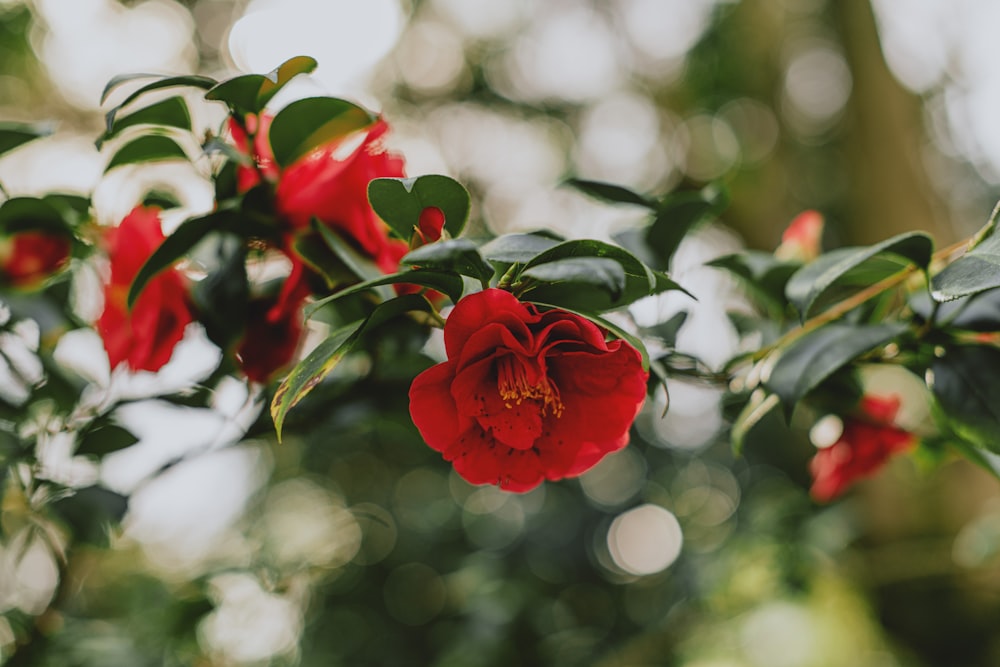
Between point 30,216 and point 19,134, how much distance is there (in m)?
0.07

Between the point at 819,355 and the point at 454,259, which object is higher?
the point at 454,259

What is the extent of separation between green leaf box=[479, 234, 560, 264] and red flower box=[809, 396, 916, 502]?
1.41 feet

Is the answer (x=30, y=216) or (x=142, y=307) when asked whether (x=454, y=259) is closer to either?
(x=142, y=307)

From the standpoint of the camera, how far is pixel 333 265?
0.49 meters

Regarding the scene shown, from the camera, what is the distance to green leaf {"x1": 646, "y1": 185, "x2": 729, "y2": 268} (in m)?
0.58

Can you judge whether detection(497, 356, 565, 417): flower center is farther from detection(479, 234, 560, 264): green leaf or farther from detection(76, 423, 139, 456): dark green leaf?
detection(76, 423, 139, 456): dark green leaf

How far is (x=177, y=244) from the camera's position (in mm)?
486

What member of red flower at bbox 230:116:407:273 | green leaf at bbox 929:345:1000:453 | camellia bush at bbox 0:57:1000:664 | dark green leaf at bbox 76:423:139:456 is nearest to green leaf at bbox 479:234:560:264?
camellia bush at bbox 0:57:1000:664

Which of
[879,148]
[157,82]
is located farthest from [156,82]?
[879,148]

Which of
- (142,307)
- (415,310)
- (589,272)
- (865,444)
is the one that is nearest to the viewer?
(589,272)

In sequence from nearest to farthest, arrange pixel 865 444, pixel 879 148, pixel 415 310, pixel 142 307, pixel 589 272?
pixel 589 272 < pixel 415 310 < pixel 142 307 < pixel 865 444 < pixel 879 148

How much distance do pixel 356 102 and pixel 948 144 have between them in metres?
3.27

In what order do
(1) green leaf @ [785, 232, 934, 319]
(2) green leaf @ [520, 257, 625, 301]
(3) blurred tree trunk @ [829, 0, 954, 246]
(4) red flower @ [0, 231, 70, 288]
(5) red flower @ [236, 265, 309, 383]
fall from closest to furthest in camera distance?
1. (2) green leaf @ [520, 257, 625, 301]
2. (1) green leaf @ [785, 232, 934, 319]
3. (5) red flower @ [236, 265, 309, 383]
4. (4) red flower @ [0, 231, 70, 288]
5. (3) blurred tree trunk @ [829, 0, 954, 246]

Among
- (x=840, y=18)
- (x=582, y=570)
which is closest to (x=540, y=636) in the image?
(x=582, y=570)
